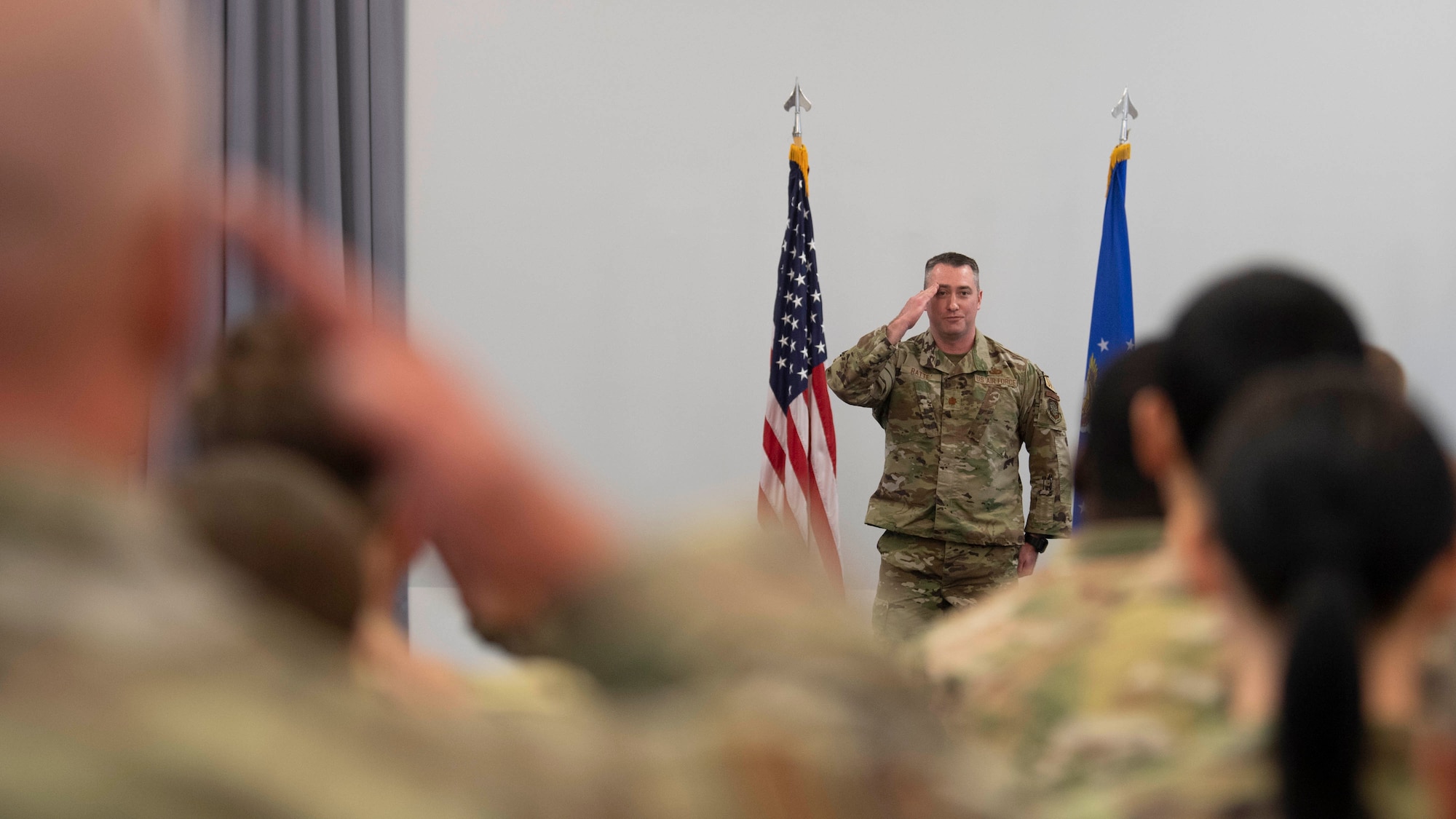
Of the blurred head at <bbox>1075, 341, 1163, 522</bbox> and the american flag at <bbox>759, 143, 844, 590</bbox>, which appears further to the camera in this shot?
the american flag at <bbox>759, 143, 844, 590</bbox>

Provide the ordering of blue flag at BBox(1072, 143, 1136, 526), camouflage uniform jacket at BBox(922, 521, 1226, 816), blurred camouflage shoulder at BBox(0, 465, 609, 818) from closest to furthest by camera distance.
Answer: blurred camouflage shoulder at BBox(0, 465, 609, 818)
camouflage uniform jacket at BBox(922, 521, 1226, 816)
blue flag at BBox(1072, 143, 1136, 526)

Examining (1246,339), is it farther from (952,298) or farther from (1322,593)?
(952,298)

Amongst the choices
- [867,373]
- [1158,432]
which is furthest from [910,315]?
[1158,432]

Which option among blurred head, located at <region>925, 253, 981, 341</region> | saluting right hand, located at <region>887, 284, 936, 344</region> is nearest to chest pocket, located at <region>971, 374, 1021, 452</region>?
blurred head, located at <region>925, 253, 981, 341</region>

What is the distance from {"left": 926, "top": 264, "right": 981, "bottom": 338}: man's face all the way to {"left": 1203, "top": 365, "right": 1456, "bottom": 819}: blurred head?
3.37 m

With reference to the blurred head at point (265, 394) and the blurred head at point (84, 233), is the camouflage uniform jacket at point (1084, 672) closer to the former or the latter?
the blurred head at point (265, 394)

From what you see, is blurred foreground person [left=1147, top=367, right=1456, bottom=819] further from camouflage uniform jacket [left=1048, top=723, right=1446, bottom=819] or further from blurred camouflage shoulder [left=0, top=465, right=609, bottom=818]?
blurred camouflage shoulder [left=0, top=465, right=609, bottom=818]

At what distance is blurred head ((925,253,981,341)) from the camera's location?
4230 mm

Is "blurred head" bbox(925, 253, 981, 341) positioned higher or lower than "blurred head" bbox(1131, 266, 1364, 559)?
higher

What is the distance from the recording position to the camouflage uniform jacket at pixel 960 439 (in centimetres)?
410

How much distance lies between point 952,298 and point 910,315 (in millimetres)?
165

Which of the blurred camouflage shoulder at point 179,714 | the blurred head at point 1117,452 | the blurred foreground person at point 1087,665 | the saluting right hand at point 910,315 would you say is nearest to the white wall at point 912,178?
the saluting right hand at point 910,315

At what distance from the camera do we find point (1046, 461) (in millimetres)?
4203

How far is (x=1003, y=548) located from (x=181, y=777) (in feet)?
13.5
